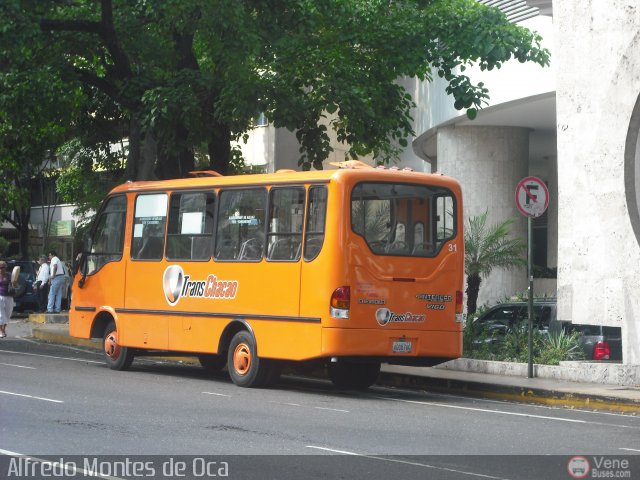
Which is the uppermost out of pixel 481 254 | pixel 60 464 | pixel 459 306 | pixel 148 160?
pixel 148 160

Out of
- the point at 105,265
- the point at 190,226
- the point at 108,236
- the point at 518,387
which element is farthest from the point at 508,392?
the point at 108,236

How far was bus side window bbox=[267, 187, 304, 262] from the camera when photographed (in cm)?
1722

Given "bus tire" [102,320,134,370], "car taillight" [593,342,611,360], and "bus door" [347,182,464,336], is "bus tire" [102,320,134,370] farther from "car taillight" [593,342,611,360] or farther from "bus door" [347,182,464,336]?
"car taillight" [593,342,611,360]

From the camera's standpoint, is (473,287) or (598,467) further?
(473,287)

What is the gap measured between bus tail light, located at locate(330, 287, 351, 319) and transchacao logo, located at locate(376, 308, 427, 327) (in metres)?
0.50

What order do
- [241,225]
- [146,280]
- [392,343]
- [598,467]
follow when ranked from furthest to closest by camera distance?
[146,280]
[241,225]
[392,343]
[598,467]

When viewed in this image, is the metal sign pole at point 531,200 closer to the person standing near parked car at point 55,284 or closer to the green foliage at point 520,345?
the green foliage at point 520,345

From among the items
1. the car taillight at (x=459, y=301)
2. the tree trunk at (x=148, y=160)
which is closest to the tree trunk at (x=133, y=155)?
the tree trunk at (x=148, y=160)

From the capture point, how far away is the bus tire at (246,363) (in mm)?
17438

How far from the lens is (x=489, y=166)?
35125 millimetres

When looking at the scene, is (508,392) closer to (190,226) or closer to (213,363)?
(190,226)

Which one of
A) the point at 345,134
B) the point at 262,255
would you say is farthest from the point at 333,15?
the point at 262,255

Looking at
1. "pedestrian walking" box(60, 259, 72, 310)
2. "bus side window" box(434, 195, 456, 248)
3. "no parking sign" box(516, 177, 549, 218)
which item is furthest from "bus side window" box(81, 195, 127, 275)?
"pedestrian walking" box(60, 259, 72, 310)

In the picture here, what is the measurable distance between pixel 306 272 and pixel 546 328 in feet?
19.2
